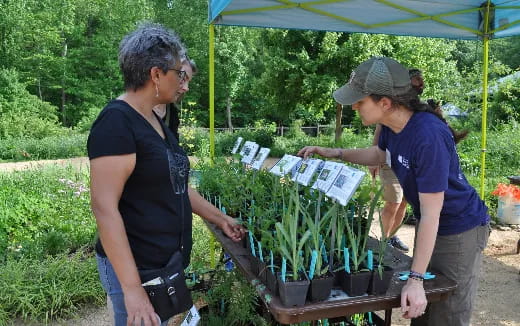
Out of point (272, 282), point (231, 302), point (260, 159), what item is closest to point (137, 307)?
point (272, 282)

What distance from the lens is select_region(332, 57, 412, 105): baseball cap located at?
1.58 meters

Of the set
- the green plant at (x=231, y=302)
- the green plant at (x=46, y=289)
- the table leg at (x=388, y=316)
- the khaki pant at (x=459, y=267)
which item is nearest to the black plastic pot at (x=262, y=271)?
the green plant at (x=231, y=302)

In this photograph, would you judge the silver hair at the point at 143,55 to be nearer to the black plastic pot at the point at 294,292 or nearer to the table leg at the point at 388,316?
the black plastic pot at the point at 294,292

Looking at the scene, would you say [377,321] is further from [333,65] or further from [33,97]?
[33,97]

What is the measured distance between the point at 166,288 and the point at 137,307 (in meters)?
0.12

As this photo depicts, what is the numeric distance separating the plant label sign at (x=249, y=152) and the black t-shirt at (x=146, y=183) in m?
1.30

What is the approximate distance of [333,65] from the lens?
1241 centimetres

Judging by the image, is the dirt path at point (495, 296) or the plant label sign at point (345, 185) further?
the dirt path at point (495, 296)

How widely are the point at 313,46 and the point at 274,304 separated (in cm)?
1203

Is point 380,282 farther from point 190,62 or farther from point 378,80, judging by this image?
point 190,62

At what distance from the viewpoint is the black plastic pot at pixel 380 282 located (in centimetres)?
154

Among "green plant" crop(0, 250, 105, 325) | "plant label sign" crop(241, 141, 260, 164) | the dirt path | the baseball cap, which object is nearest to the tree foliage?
the dirt path

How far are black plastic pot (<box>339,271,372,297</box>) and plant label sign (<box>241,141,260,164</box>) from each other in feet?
4.73

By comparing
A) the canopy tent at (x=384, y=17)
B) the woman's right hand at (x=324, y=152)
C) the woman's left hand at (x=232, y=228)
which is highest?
the canopy tent at (x=384, y=17)
